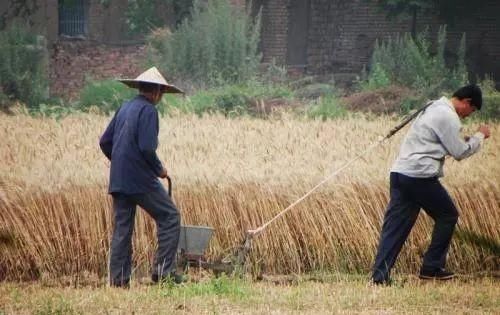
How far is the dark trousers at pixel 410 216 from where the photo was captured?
31.4 feet

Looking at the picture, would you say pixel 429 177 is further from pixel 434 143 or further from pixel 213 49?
pixel 213 49

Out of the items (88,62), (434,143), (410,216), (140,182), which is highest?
(434,143)

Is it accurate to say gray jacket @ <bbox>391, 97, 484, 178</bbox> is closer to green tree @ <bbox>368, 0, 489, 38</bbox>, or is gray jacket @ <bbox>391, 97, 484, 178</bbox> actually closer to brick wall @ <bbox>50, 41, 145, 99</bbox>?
green tree @ <bbox>368, 0, 489, 38</bbox>

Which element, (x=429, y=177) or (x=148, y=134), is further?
(x=429, y=177)

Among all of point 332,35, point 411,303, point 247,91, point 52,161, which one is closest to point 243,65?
point 247,91

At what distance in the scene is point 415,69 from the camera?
74.5 feet

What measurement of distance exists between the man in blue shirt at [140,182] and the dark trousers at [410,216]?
160cm

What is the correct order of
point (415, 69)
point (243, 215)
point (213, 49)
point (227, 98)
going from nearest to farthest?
point (243, 215) < point (227, 98) < point (415, 69) < point (213, 49)

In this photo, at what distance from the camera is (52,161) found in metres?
11.9

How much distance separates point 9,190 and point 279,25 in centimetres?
1751

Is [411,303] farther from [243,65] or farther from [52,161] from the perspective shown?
[243,65]

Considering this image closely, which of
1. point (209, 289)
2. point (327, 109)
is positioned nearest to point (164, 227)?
point (209, 289)

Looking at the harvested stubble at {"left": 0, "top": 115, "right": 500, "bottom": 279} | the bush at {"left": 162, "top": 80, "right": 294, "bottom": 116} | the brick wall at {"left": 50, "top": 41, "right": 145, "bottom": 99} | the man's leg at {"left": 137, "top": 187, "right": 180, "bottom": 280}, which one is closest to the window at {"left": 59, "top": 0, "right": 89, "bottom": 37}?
the brick wall at {"left": 50, "top": 41, "right": 145, "bottom": 99}

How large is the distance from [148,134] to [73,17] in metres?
19.7
